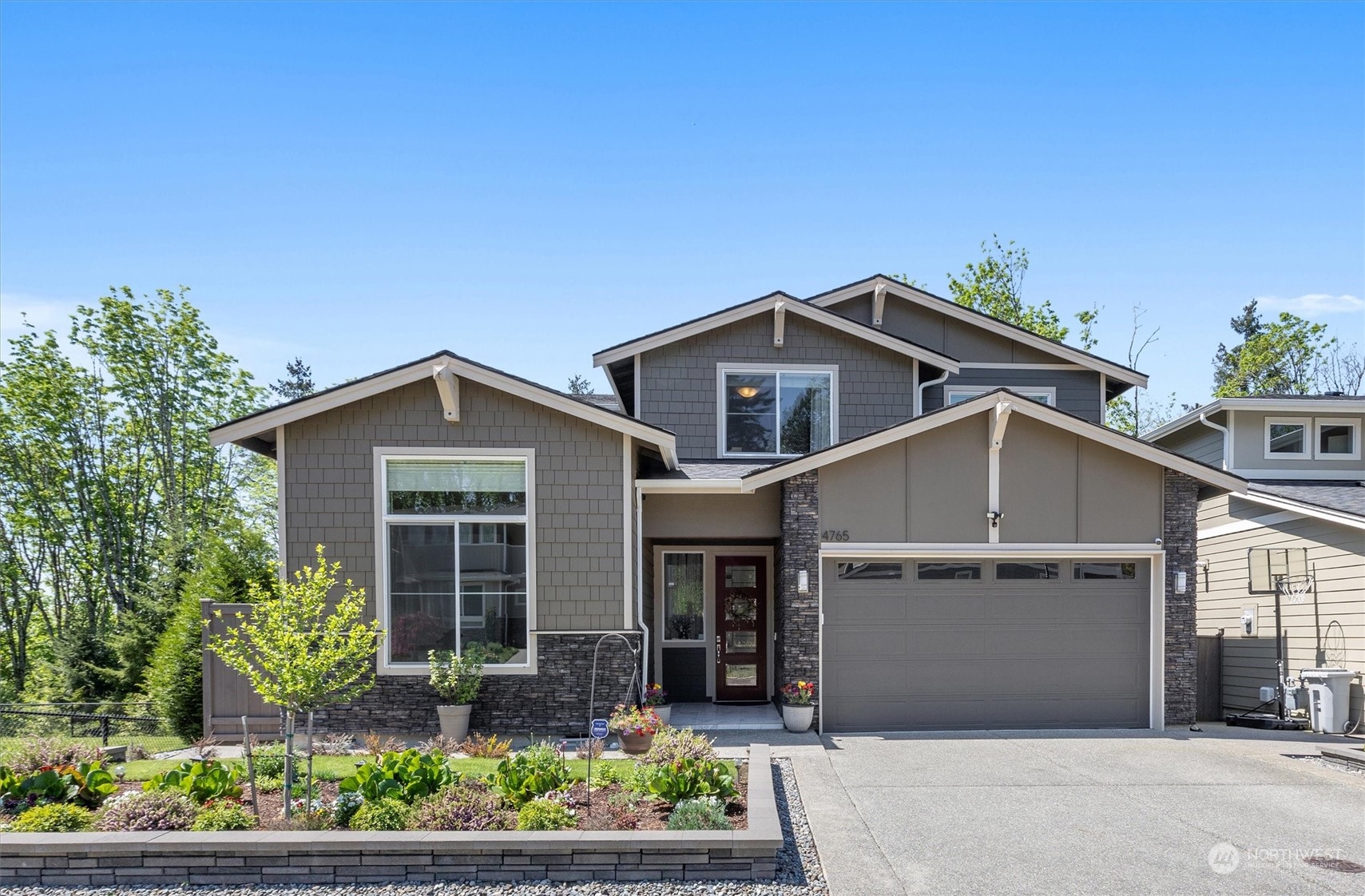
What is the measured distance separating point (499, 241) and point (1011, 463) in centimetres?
905

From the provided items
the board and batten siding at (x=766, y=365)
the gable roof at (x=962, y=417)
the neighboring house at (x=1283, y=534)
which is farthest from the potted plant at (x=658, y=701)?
the neighboring house at (x=1283, y=534)

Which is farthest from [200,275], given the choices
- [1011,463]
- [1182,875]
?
[1182,875]

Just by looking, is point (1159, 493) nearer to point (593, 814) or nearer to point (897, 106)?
point (897, 106)

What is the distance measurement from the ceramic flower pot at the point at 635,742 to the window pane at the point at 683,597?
3537mm

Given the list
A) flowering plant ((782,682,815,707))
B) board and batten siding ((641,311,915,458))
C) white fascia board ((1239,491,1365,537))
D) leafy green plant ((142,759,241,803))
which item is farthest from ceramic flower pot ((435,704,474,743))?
white fascia board ((1239,491,1365,537))

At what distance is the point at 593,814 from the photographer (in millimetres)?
5988

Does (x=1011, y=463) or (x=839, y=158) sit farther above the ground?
(x=839, y=158)

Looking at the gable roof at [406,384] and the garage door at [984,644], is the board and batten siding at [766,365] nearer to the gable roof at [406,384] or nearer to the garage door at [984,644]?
the gable roof at [406,384]

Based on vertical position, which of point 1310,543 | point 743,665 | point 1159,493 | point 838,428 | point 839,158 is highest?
point 839,158

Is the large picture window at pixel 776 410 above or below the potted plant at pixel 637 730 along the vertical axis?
above

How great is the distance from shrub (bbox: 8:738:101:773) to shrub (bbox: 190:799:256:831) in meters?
2.08

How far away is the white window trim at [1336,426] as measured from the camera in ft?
44.8

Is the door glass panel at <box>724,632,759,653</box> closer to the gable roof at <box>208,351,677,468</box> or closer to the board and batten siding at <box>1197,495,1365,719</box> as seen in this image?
the gable roof at <box>208,351,677,468</box>

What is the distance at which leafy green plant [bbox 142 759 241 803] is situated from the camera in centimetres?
614
